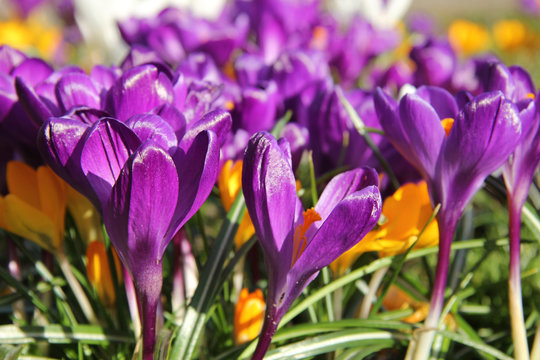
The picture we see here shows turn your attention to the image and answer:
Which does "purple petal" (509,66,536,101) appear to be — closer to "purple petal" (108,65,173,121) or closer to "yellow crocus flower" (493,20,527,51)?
"purple petal" (108,65,173,121)

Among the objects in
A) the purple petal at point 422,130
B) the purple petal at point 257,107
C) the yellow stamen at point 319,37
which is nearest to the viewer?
the purple petal at point 422,130

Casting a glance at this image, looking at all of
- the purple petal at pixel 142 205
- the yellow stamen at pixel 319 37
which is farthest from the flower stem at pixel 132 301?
the yellow stamen at pixel 319 37

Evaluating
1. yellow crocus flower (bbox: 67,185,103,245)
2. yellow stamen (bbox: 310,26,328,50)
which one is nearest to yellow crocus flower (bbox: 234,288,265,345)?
yellow crocus flower (bbox: 67,185,103,245)

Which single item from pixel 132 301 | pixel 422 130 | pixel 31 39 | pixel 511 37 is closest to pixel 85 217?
pixel 132 301

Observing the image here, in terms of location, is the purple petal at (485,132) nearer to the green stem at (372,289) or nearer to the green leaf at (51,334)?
the green stem at (372,289)

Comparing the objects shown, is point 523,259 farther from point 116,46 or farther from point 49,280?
point 116,46

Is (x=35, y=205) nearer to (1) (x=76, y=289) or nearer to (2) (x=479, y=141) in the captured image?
(1) (x=76, y=289)
